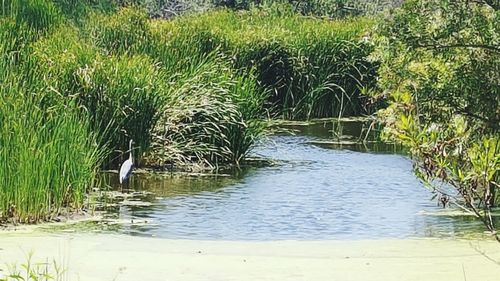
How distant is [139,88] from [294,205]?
7.98 ft

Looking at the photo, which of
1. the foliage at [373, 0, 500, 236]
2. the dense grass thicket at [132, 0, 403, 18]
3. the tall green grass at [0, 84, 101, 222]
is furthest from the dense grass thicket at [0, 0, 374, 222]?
the dense grass thicket at [132, 0, 403, 18]

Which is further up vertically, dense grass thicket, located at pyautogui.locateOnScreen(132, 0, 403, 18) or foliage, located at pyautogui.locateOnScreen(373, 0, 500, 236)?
dense grass thicket, located at pyautogui.locateOnScreen(132, 0, 403, 18)

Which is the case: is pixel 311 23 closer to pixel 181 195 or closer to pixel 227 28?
pixel 227 28

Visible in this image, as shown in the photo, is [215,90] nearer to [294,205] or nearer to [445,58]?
[294,205]

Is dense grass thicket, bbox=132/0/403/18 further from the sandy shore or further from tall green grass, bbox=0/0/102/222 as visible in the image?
the sandy shore

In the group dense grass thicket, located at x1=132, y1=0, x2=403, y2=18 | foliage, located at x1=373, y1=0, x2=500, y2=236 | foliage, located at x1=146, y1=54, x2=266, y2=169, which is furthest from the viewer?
dense grass thicket, located at x1=132, y1=0, x2=403, y2=18

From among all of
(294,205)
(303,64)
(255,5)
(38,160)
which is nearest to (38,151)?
(38,160)

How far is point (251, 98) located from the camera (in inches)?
505

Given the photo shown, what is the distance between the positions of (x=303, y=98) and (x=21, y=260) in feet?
39.2

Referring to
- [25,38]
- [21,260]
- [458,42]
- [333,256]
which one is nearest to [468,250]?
[333,256]

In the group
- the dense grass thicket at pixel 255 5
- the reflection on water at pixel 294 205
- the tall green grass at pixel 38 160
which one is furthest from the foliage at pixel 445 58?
the dense grass thicket at pixel 255 5

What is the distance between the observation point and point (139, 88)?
11.4 metres

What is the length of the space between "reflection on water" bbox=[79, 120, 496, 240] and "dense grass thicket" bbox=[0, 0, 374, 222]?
55cm

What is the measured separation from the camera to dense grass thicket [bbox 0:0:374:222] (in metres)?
8.44
